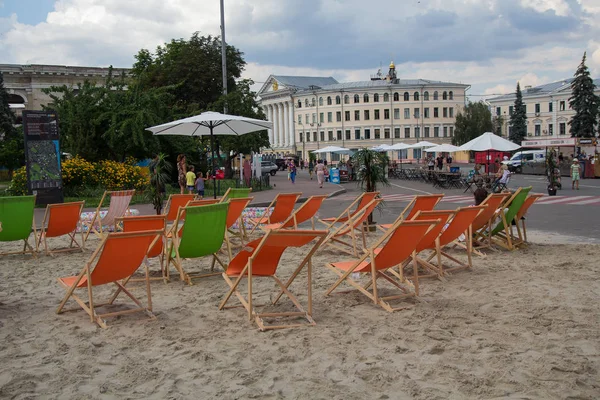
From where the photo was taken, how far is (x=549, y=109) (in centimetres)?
8794

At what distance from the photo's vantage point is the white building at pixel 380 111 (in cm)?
9994

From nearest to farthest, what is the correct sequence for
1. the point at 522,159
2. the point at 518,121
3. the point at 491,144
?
the point at 491,144 < the point at 522,159 < the point at 518,121

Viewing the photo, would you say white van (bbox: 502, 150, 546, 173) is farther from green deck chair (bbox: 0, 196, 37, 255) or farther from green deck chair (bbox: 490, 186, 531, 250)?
green deck chair (bbox: 0, 196, 37, 255)

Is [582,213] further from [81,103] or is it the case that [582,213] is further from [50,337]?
[81,103]

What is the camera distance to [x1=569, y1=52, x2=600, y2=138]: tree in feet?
Answer: 189

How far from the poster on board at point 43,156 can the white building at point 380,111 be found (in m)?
82.5

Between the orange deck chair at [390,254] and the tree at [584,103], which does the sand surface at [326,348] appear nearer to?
the orange deck chair at [390,254]

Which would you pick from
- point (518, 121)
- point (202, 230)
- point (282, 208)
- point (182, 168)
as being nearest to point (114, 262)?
point (202, 230)

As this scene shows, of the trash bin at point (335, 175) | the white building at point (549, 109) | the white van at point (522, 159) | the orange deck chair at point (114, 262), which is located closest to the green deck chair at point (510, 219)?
the orange deck chair at point (114, 262)

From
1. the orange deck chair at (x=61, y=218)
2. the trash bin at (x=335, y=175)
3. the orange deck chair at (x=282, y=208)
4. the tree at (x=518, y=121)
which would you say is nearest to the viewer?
the orange deck chair at (x=61, y=218)

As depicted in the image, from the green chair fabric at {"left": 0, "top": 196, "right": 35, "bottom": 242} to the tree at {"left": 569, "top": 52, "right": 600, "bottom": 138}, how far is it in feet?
193

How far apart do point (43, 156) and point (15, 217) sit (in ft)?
30.0

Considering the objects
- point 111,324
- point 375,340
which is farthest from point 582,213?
point 111,324

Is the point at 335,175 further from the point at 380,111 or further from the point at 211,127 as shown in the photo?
the point at 380,111
